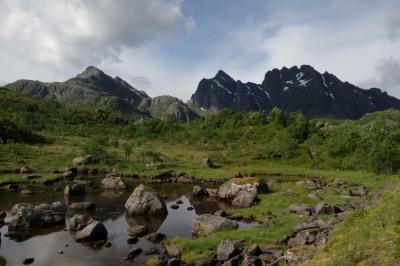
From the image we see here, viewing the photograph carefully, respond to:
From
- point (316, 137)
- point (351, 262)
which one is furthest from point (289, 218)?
point (316, 137)

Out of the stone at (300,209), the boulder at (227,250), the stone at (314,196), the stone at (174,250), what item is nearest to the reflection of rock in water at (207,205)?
the stone at (300,209)

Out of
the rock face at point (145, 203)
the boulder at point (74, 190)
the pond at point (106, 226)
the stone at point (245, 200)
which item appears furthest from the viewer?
the boulder at point (74, 190)

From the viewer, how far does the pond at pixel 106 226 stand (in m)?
37.5

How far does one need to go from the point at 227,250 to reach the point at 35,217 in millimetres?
25891

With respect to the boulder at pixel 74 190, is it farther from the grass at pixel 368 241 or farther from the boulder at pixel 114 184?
the grass at pixel 368 241

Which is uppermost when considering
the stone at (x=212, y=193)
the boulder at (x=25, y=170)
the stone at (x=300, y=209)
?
the boulder at (x=25, y=170)

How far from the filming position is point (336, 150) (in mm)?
108938

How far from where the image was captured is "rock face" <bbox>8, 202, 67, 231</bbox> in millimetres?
46969

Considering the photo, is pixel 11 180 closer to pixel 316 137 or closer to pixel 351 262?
pixel 351 262

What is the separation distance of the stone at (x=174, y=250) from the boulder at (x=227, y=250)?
4.27m

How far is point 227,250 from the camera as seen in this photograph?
3566 cm

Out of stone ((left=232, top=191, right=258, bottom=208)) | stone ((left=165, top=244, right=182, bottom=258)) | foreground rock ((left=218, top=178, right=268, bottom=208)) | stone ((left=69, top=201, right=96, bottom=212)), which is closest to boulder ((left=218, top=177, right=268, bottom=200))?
foreground rock ((left=218, top=178, right=268, bottom=208))

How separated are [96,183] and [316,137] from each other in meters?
85.9

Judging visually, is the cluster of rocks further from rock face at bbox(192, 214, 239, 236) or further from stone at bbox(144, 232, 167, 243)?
stone at bbox(144, 232, 167, 243)
